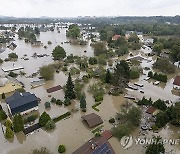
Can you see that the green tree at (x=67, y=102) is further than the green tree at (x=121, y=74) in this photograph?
No

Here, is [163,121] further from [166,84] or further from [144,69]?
[144,69]

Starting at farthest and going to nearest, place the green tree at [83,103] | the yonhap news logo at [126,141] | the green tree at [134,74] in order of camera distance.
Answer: the green tree at [134,74] → the green tree at [83,103] → the yonhap news logo at [126,141]

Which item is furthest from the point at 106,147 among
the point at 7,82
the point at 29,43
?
the point at 29,43

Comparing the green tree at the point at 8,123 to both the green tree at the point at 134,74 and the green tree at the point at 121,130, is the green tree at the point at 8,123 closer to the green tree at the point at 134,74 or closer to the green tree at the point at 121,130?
the green tree at the point at 121,130

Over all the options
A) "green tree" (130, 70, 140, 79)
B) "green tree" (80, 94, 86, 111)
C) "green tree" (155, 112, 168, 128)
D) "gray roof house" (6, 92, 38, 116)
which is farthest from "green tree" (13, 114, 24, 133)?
"green tree" (130, 70, 140, 79)

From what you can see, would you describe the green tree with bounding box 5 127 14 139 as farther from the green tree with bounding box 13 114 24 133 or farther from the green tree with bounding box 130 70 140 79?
the green tree with bounding box 130 70 140 79

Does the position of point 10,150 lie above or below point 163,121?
below

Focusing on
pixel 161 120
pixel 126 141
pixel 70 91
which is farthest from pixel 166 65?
pixel 126 141

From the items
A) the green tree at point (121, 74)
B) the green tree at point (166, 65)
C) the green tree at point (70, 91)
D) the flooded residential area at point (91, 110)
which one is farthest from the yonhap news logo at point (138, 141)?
the green tree at point (166, 65)
